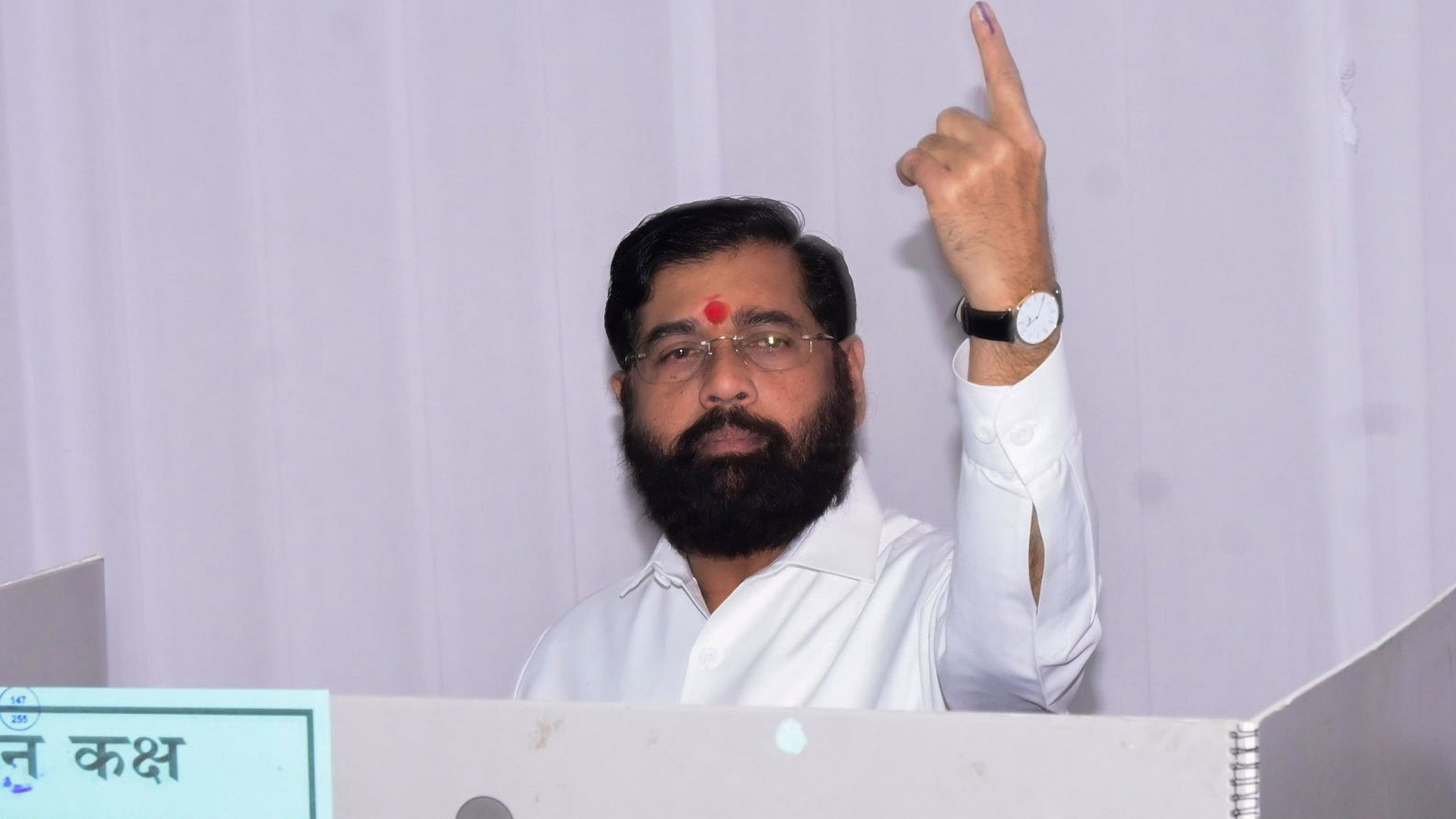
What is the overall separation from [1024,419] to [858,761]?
0.58 metres

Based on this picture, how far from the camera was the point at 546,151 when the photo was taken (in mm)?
2000

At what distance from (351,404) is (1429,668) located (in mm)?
1626

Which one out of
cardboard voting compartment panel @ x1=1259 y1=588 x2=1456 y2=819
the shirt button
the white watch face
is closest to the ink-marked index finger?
the white watch face

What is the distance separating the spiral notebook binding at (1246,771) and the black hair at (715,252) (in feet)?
3.89

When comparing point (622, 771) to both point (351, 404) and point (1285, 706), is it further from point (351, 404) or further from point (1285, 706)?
point (351, 404)

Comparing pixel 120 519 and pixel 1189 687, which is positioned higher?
pixel 120 519

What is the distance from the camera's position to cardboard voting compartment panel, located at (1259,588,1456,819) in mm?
562

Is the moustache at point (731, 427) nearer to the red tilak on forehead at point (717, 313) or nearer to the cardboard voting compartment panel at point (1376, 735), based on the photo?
the red tilak on forehead at point (717, 313)

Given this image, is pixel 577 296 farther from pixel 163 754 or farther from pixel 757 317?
pixel 163 754

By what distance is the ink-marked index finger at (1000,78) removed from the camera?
3.55 ft

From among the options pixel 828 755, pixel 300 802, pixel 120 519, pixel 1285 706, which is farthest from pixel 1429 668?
pixel 120 519

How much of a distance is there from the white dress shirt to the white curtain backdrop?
1.19 feet

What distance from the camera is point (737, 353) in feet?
5.31

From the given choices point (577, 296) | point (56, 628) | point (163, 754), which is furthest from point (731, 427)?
point (163, 754)
